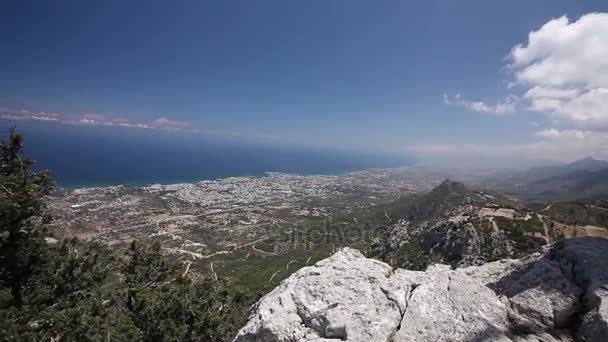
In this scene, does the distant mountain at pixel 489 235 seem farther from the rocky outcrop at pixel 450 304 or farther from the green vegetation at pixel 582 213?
the rocky outcrop at pixel 450 304

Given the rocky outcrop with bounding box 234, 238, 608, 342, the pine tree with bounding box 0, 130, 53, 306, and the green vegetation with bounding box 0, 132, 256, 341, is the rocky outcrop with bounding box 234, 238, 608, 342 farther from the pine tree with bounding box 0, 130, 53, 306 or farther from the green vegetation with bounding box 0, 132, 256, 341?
the pine tree with bounding box 0, 130, 53, 306

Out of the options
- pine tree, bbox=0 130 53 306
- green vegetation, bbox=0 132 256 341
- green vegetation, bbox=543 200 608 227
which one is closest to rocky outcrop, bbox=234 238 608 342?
green vegetation, bbox=0 132 256 341

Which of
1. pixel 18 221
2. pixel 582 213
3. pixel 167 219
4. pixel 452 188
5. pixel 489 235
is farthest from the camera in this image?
pixel 167 219

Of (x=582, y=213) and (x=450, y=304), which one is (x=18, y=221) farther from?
(x=582, y=213)

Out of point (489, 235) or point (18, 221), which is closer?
point (18, 221)

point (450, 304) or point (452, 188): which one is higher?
point (450, 304)

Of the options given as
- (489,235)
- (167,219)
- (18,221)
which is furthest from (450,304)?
(167,219)
